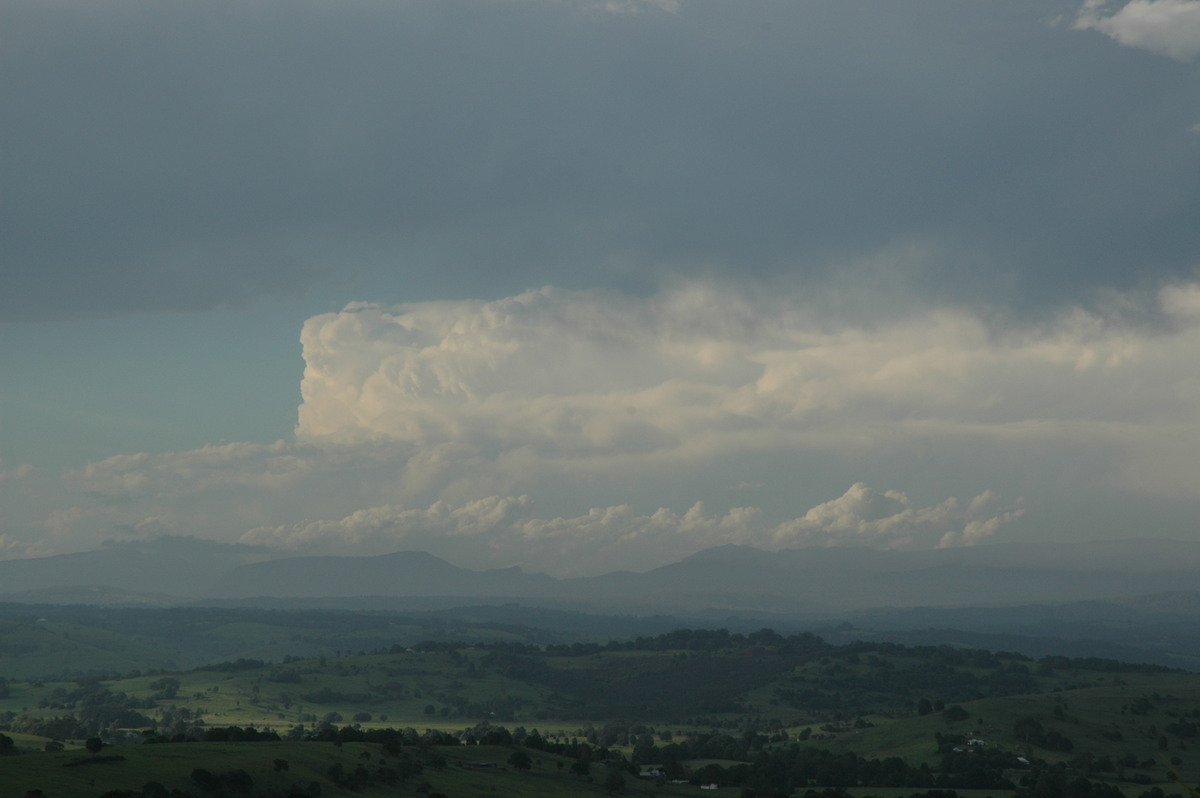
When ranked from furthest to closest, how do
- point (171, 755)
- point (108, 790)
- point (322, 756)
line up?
1. point (322, 756)
2. point (171, 755)
3. point (108, 790)

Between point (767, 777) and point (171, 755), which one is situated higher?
point (171, 755)

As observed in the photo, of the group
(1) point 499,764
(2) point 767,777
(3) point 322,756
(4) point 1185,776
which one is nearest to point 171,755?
(3) point 322,756

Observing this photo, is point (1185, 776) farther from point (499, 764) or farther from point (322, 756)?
point (322, 756)

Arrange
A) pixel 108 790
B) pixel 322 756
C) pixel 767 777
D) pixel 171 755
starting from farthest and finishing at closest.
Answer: pixel 767 777, pixel 322 756, pixel 171 755, pixel 108 790

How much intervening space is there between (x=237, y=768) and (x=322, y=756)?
704 inches

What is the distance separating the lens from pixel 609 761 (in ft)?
602

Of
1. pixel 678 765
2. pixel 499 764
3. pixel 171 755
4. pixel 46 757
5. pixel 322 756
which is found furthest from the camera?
pixel 678 765

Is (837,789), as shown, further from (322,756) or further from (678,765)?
(322,756)

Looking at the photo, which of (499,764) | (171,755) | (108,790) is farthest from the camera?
(499,764)

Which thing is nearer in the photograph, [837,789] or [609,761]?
[837,789]

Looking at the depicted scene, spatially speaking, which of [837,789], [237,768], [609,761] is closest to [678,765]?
[609,761]

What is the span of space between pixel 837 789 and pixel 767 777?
20.1 m

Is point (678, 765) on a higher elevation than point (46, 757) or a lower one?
lower

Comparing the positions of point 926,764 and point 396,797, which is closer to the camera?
point 396,797
